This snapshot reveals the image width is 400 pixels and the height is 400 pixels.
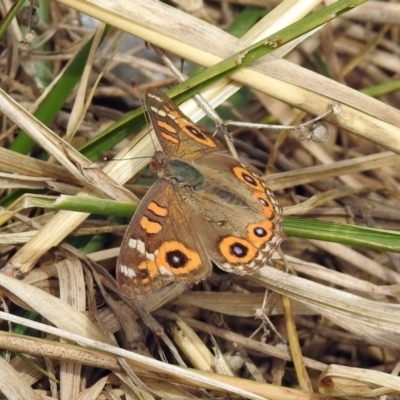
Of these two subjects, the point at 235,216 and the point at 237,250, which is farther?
the point at 235,216

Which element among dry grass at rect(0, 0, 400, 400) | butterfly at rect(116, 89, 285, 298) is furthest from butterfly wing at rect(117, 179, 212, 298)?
dry grass at rect(0, 0, 400, 400)

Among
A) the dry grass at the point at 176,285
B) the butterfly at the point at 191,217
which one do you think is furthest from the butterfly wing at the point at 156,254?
the dry grass at the point at 176,285

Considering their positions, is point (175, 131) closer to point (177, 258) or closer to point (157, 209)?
point (157, 209)

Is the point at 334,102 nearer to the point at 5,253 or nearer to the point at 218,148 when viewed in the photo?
the point at 218,148

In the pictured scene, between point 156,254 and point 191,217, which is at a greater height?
point 191,217

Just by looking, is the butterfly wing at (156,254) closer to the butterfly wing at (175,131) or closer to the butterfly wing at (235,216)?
the butterfly wing at (235,216)

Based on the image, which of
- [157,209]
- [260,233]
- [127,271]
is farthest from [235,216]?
[127,271]
